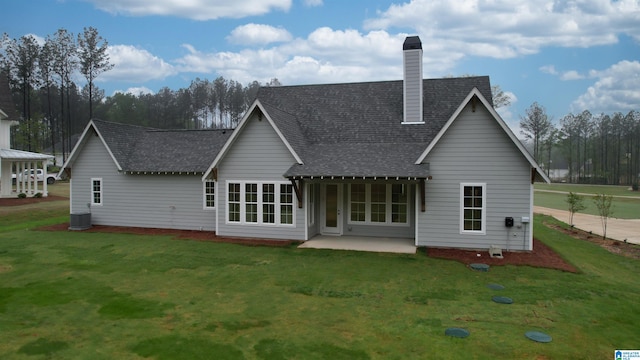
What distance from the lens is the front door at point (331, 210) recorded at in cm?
1683

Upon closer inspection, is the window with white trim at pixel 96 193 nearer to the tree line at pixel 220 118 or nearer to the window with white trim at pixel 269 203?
the window with white trim at pixel 269 203

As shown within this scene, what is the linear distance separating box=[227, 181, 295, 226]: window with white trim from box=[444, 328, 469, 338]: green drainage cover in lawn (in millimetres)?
8963

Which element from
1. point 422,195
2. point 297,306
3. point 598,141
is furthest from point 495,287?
point 598,141

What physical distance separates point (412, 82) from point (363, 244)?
700cm

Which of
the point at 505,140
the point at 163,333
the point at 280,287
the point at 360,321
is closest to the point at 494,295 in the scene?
the point at 360,321

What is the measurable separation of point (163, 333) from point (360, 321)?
354 cm

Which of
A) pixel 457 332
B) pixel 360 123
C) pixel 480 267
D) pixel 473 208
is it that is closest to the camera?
pixel 457 332

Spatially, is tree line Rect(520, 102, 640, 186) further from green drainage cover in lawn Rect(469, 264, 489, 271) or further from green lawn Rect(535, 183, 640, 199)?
green drainage cover in lawn Rect(469, 264, 489, 271)

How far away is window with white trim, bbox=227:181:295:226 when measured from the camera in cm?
1595

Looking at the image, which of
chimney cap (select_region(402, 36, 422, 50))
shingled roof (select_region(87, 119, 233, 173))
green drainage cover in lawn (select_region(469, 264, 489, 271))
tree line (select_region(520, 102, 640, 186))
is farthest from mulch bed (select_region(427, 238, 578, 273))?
tree line (select_region(520, 102, 640, 186))

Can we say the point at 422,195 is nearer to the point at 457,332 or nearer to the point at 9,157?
the point at 457,332

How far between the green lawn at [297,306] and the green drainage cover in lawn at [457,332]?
5.8 inches

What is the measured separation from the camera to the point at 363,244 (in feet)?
49.6

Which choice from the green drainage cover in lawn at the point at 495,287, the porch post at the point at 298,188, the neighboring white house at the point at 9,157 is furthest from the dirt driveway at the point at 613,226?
the neighboring white house at the point at 9,157
